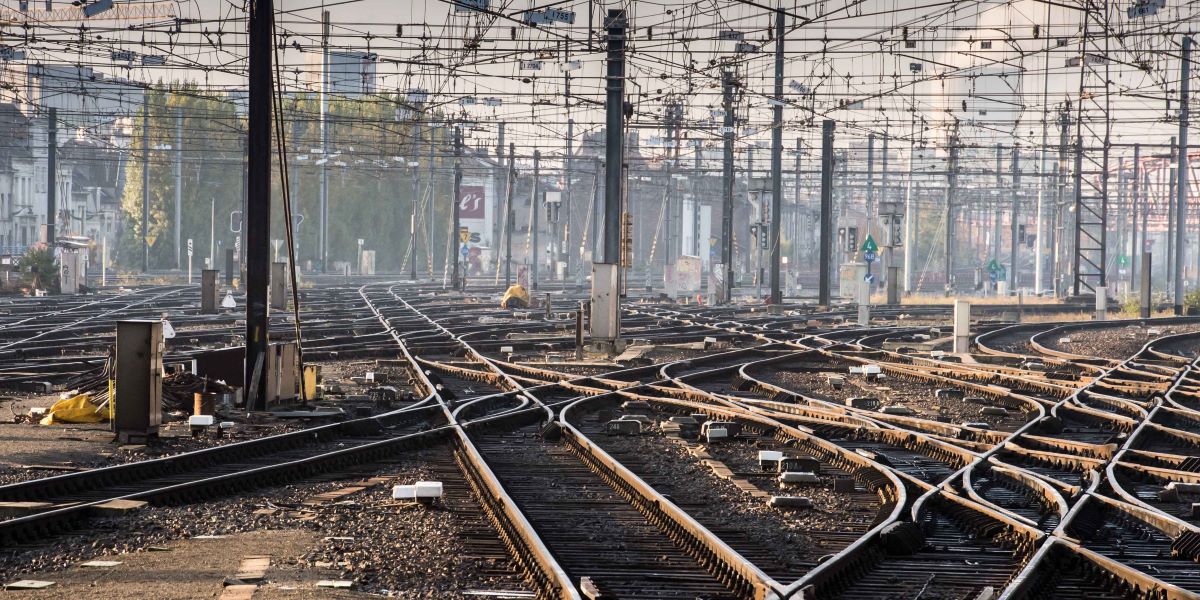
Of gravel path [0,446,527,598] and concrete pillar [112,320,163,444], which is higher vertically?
concrete pillar [112,320,163,444]

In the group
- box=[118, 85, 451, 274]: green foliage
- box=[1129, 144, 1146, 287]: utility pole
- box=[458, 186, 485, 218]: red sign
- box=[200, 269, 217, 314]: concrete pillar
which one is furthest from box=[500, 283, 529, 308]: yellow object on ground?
box=[458, 186, 485, 218]: red sign

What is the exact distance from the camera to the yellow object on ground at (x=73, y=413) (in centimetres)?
1524

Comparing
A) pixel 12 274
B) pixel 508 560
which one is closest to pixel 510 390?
pixel 508 560

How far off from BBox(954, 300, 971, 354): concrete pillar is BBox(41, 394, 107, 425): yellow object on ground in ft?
51.3

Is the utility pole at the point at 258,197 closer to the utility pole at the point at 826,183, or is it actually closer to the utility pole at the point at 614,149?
the utility pole at the point at 614,149

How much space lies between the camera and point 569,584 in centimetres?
711

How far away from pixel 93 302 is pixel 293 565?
123 ft

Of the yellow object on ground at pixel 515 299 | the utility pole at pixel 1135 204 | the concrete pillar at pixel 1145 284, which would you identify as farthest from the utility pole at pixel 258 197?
the utility pole at pixel 1135 204

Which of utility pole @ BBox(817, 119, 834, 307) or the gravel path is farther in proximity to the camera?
utility pole @ BBox(817, 119, 834, 307)

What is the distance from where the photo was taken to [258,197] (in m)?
16.5

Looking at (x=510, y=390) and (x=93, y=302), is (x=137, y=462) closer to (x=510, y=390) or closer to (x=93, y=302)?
(x=510, y=390)

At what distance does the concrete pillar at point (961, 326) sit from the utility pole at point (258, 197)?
1376cm

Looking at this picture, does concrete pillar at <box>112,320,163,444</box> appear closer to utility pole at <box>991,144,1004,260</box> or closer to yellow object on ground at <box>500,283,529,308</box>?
yellow object on ground at <box>500,283,529,308</box>

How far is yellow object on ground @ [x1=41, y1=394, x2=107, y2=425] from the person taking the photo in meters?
15.2
